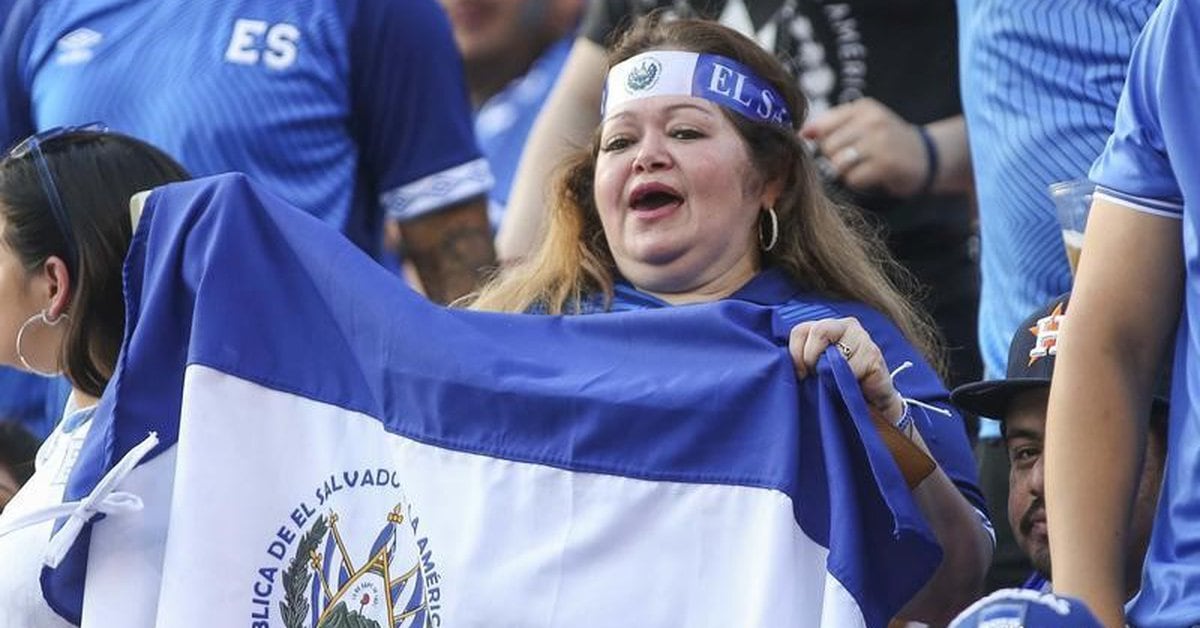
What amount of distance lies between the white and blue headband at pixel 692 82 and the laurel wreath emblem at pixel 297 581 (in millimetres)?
1262

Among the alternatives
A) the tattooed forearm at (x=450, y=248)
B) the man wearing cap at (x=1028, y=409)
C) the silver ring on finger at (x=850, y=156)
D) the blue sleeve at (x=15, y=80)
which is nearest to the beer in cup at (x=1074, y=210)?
the man wearing cap at (x=1028, y=409)

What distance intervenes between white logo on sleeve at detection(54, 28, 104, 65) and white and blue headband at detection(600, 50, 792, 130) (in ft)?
4.34

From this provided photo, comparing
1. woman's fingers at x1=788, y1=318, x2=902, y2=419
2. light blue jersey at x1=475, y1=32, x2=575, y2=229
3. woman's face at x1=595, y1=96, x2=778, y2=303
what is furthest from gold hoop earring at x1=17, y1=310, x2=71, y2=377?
light blue jersey at x1=475, y1=32, x2=575, y2=229

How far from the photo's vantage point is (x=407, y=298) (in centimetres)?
398

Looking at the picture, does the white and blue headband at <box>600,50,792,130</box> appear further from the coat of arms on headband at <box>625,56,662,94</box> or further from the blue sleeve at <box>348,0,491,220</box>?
the blue sleeve at <box>348,0,491,220</box>

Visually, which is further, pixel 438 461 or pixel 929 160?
pixel 929 160

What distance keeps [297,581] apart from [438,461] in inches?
11.0

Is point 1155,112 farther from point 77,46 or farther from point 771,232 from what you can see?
point 77,46

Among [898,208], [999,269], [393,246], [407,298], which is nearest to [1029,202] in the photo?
[999,269]

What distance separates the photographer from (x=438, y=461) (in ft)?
12.8

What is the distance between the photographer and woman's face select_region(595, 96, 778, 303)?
15.3 feet

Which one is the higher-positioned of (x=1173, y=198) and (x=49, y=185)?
(x=1173, y=198)

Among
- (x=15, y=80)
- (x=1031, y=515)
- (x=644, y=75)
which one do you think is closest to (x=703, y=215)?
(x=644, y=75)

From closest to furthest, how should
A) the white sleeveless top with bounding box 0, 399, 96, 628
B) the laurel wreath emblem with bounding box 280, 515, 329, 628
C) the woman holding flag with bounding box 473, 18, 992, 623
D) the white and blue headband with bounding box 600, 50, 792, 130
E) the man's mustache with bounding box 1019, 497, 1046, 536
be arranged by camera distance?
the laurel wreath emblem with bounding box 280, 515, 329, 628, the white sleeveless top with bounding box 0, 399, 96, 628, the man's mustache with bounding box 1019, 497, 1046, 536, the woman holding flag with bounding box 473, 18, 992, 623, the white and blue headband with bounding box 600, 50, 792, 130
